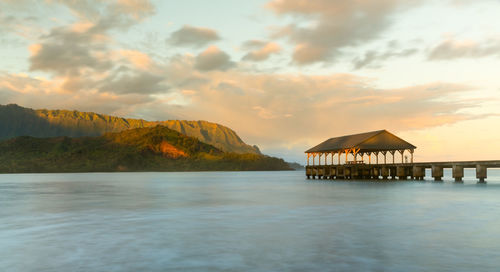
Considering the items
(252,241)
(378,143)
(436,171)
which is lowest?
(252,241)

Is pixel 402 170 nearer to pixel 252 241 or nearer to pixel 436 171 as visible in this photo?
pixel 436 171

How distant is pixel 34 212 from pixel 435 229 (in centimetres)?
2125

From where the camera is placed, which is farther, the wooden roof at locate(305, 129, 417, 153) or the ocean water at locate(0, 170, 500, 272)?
the wooden roof at locate(305, 129, 417, 153)

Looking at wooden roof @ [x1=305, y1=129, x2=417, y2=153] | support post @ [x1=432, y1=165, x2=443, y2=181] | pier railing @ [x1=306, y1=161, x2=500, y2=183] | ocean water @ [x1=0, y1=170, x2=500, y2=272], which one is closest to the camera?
ocean water @ [x1=0, y1=170, x2=500, y2=272]

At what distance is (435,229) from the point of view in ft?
57.5

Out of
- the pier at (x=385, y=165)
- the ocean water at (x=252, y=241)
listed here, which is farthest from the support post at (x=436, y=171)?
the ocean water at (x=252, y=241)

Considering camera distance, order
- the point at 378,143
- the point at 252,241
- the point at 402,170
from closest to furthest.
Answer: the point at 252,241, the point at 378,143, the point at 402,170

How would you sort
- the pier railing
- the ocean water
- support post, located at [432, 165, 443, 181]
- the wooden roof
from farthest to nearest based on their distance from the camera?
1. support post, located at [432, 165, 443, 181]
2. the wooden roof
3. the pier railing
4. the ocean water

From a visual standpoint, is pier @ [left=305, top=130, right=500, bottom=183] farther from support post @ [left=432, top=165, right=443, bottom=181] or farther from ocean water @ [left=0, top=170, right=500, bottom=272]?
ocean water @ [left=0, top=170, right=500, bottom=272]

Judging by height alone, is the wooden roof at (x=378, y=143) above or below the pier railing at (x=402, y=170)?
above

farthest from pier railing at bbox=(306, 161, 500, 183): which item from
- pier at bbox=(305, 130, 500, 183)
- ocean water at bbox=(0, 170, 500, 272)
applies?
ocean water at bbox=(0, 170, 500, 272)

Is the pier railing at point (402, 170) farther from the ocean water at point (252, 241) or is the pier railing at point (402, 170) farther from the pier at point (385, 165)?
the ocean water at point (252, 241)

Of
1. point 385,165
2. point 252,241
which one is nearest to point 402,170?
point 385,165

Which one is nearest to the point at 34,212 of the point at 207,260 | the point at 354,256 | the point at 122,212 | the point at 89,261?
the point at 122,212
